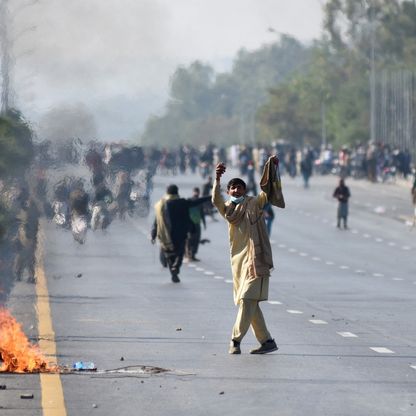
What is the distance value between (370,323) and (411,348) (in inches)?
134

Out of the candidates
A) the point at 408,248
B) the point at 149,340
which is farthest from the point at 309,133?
the point at 149,340

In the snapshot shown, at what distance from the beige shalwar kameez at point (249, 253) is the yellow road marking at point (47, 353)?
1.79m

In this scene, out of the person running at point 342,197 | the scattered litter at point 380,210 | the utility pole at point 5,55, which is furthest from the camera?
the scattered litter at point 380,210

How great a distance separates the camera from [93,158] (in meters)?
21.5

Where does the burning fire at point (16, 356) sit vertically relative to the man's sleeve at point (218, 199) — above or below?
below

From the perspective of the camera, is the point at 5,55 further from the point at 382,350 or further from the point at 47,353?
the point at 382,350

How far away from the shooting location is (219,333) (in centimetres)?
1936

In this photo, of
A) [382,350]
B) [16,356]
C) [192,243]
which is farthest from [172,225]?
[16,356]

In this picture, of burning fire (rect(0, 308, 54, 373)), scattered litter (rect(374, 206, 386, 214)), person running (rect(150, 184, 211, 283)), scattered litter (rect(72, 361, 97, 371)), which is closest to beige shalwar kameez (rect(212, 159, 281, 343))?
scattered litter (rect(72, 361, 97, 371))

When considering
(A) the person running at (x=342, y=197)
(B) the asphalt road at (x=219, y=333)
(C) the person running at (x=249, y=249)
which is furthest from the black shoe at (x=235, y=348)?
(A) the person running at (x=342, y=197)

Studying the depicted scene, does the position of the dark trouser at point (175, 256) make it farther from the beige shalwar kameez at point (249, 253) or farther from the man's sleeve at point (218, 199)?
the man's sleeve at point (218, 199)

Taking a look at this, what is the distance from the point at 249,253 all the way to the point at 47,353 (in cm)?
206

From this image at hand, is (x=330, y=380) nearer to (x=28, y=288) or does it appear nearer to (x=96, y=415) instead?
(x=96, y=415)

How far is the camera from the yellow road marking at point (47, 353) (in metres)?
12.9
